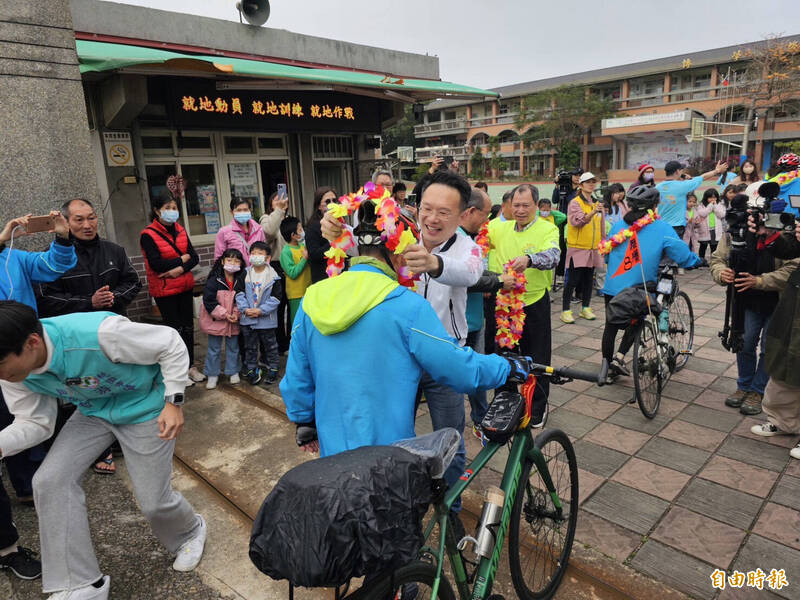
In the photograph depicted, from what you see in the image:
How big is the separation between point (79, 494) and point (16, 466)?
142 cm

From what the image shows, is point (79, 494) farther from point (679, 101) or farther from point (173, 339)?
point (679, 101)

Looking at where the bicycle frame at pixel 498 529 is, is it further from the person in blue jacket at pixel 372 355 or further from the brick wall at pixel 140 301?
the brick wall at pixel 140 301

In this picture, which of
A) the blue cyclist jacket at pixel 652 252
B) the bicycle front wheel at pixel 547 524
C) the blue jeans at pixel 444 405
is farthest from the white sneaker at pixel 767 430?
the blue jeans at pixel 444 405

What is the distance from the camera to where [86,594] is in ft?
7.87

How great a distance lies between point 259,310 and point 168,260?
40.2 inches

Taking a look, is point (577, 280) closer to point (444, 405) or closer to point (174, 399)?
point (444, 405)

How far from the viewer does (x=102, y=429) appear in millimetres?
2594

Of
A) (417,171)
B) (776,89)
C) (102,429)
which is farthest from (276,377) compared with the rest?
(417,171)

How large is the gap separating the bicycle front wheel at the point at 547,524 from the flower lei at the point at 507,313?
148 cm

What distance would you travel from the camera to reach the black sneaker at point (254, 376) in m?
5.29

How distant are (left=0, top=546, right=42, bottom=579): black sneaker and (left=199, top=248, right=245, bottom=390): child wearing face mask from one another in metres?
2.45

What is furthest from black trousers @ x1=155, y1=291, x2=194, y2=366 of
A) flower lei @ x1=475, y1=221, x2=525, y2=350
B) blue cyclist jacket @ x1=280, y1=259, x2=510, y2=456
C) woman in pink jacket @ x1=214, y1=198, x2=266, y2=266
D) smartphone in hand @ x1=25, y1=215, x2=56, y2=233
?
blue cyclist jacket @ x1=280, y1=259, x2=510, y2=456

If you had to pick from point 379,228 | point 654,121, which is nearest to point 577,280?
point 379,228

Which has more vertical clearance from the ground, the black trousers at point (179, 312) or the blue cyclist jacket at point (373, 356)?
the blue cyclist jacket at point (373, 356)
